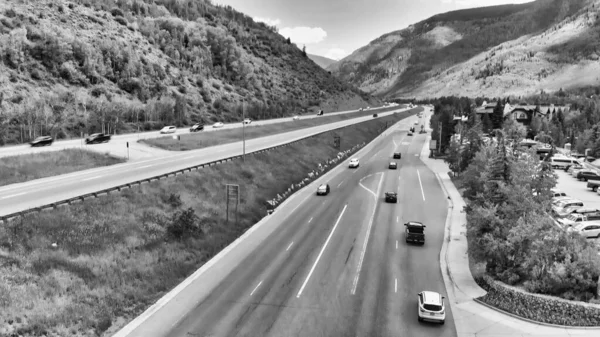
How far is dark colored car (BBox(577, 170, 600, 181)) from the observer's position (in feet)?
230

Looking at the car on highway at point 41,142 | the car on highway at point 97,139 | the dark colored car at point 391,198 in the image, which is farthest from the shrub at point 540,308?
the car on highway at point 41,142

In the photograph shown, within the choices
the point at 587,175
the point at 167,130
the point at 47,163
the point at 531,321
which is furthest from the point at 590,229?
the point at 167,130

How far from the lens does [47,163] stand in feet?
146

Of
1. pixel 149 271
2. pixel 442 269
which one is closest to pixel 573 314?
pixel 442 269

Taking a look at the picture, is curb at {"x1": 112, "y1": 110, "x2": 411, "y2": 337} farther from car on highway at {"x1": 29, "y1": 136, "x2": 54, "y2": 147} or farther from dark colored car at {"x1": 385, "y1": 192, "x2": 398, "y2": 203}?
car on highway at {"x1": 29, "y1": 136, "x2": 54, "y2": 147}

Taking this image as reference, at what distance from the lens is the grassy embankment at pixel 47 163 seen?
131ft

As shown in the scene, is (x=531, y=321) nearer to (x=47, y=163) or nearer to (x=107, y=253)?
(x=107, y=253)

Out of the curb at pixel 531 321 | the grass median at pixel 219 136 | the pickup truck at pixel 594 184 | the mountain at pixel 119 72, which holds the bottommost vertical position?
the curb at pixel 531 321

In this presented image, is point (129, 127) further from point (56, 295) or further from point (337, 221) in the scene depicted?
point (56, 295)

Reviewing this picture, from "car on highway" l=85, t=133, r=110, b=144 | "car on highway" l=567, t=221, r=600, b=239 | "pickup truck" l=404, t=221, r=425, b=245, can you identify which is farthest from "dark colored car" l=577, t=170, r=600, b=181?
"car on highway" l=85, t=133, r=110, b=144

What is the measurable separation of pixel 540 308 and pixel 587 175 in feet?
188

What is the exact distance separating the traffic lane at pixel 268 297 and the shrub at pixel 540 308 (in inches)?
499

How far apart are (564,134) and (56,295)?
138m

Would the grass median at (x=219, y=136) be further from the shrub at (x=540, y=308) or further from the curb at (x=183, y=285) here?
the shrub at (x=540, y=308)
